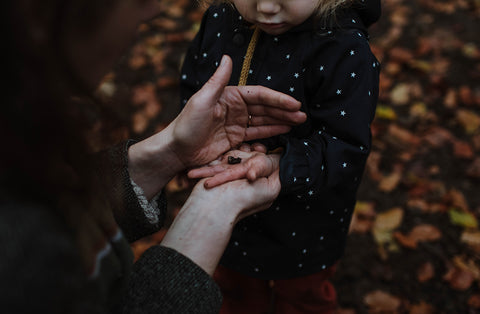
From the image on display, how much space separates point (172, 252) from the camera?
143 cm

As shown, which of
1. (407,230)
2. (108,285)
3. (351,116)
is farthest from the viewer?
(407,230)

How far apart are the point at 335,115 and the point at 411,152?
7.62 ft

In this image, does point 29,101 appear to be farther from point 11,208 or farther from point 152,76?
point 152,76

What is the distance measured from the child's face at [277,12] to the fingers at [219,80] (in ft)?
0.64

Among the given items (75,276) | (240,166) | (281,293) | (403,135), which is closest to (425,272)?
(281,293)

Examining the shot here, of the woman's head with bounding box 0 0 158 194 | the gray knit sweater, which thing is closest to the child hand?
the gray knit sweater

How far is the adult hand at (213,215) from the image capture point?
59.4 inches

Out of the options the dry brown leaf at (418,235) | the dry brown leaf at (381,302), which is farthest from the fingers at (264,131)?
the dry brown leaf at (418,235)

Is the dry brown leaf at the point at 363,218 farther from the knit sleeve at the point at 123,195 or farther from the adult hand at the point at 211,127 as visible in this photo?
the knit sleeve at the point at 123,195

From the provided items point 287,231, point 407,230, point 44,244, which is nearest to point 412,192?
point 407,230

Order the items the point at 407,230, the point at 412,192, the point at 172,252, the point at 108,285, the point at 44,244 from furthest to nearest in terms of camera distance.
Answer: the point at 412,192 < the point at 407,230 < the point at 172,252 < the point at 108,285 < the point at 44,244

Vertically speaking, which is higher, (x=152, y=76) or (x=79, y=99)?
(x=79, y=99)

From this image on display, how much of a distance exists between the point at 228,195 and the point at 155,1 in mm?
785

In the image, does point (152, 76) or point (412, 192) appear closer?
point (412, 192)
